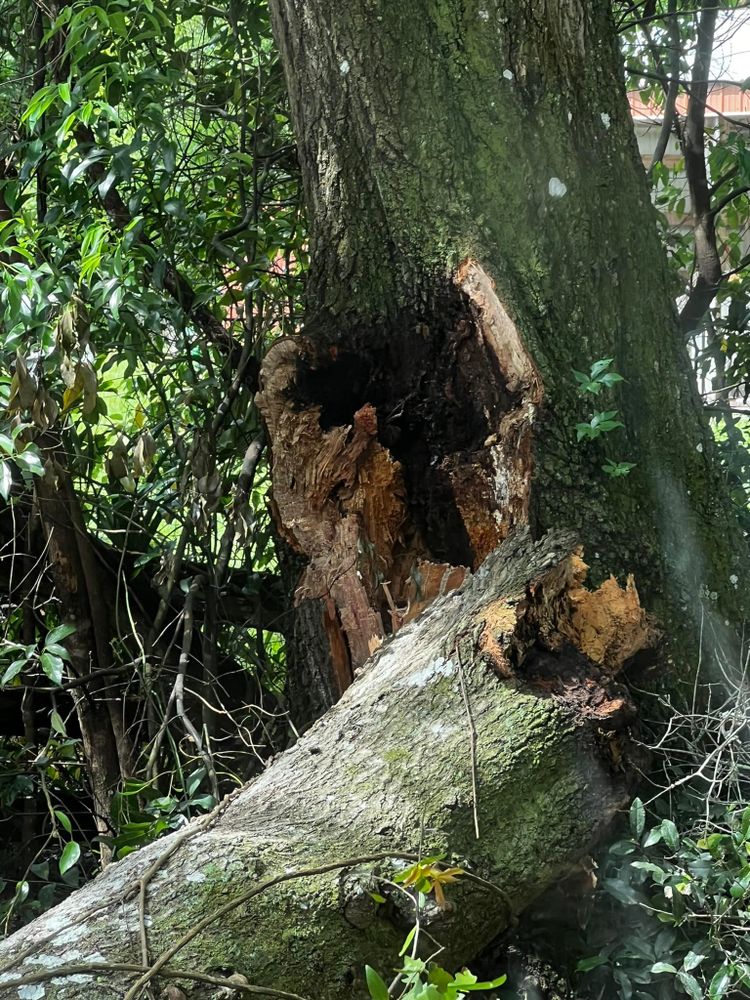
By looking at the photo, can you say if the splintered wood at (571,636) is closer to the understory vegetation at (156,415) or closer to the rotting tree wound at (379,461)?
the understory vegetation at (156,415)

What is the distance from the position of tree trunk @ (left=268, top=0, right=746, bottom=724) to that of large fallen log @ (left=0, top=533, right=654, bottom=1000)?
21 centimetres

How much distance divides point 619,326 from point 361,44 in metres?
0.91

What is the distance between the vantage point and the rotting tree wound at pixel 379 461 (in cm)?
229

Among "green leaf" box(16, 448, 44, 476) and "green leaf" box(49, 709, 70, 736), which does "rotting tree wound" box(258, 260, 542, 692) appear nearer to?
"green leaf" box(16, 448, 44, 476)

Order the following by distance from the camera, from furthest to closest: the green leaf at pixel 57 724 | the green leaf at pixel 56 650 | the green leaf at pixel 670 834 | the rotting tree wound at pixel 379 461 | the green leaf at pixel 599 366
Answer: the green leaf at pixel 57 724 → the green leaf at pixel 56 650 → the rotting tree wound at pixel 379 461 → the green leaf at pixel 599 366 → the green leaf at pixel 670 834

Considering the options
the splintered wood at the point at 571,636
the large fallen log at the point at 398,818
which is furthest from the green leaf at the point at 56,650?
the splintered wood at the point at 571,636

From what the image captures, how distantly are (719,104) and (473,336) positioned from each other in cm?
317

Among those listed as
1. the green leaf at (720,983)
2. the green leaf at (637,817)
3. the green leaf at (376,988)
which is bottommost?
the green leaf at (720,983)

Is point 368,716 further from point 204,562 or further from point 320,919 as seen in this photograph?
point 204,562

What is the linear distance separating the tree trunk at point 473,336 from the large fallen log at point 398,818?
0.70 feet

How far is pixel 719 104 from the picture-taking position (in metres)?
4.68

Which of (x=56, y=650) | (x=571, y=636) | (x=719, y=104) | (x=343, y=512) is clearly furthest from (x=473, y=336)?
(x=719, y=104)

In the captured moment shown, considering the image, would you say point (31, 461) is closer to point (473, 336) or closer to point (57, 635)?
point (57, 635)

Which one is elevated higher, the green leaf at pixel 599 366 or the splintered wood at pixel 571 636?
the green leaf at pixel 599 366
